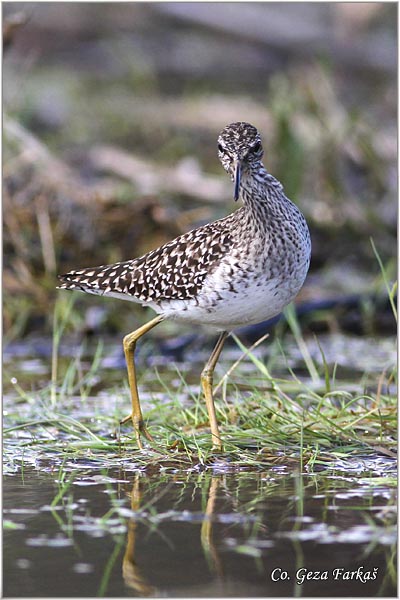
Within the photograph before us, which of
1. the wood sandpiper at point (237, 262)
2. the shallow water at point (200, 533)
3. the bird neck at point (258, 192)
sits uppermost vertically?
the bird neck at point (258, 192)

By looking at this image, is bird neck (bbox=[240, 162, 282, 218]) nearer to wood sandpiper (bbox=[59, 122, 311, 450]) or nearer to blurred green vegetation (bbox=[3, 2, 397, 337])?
wood sandpiper (bbox=[59, 122, 311, 450])

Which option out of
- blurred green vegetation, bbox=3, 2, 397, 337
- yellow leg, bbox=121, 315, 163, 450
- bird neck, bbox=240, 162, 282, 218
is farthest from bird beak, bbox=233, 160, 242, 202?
blurred green vegetation, bbox=3, 2, 397, 337

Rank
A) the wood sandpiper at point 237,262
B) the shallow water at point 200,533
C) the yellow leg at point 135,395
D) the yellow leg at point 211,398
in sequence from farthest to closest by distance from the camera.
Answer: the yellow leg at point 135,395 → the yellow leg at point 211,398 → the wood sandpiper at point 237,262 → the shallow water at point 200,533

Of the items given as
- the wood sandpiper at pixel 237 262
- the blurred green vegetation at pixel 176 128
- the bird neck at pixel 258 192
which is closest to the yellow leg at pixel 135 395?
the wood sandpiper at pixel 237 262

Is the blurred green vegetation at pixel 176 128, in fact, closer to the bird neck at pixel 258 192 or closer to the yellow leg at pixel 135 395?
the yellow leg at pixel 135 395

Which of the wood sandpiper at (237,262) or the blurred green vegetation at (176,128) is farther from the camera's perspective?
the blurred green vegetation at (176,128)

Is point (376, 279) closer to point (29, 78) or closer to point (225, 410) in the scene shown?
point (225, 410)

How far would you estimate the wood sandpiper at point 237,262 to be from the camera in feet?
21.3

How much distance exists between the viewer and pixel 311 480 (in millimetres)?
6055

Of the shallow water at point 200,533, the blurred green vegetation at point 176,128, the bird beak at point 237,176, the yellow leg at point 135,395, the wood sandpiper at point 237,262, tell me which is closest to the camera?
the shallow water at point 200,533

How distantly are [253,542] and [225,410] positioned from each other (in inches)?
95.7

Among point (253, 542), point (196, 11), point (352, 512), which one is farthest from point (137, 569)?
point (196, 11)

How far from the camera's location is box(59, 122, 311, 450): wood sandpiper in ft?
21.3

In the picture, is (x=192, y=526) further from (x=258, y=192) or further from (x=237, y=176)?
(x=258, y=192)
